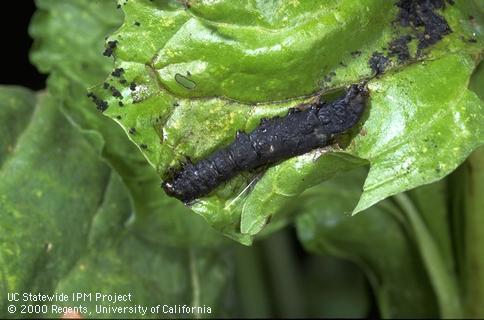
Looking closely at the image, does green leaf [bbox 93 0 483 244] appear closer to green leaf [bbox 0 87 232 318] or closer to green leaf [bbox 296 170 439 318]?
green leaf [bbox 0 87 232 318]

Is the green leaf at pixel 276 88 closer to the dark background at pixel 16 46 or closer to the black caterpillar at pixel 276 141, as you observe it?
the black caterpillar at pixel 276 141

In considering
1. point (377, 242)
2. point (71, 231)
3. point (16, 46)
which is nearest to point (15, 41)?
point (16, 46)

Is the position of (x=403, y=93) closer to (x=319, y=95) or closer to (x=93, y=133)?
(x=319, y=95)

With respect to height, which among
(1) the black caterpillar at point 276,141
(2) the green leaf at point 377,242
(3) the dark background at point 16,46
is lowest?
(3) the dark background at point 16,46

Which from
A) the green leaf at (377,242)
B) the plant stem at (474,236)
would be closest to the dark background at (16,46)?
the green leaf at (377,242)

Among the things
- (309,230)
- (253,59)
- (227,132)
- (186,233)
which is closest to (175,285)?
(186,233)
